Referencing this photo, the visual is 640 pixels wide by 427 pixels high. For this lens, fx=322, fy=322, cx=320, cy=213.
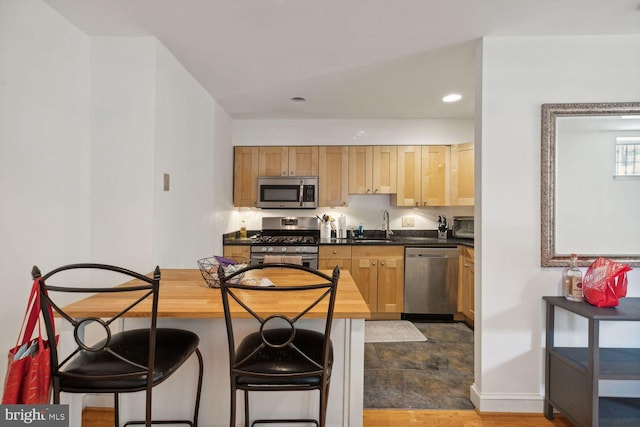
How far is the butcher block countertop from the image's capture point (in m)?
1.30

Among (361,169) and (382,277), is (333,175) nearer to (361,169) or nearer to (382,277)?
(361,169)

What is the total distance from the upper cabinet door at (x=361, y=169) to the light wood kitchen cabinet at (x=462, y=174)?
3.32ft

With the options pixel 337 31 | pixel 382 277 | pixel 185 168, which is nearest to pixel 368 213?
pixel 382 277

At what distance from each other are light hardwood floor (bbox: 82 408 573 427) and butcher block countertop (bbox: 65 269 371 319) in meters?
0.94

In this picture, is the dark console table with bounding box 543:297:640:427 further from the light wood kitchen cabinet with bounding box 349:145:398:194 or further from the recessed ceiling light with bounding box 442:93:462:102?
the light wood kitchen cabinet with bounding box 349:145:398:194

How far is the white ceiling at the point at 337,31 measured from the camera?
1804mm

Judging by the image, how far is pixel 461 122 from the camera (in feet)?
13.3

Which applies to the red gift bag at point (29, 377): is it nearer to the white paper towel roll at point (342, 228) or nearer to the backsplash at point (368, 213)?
the backsplash at point (368, 213)

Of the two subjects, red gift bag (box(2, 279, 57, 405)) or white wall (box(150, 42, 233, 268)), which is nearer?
red gift bag (box(2, 279, 57, 405))

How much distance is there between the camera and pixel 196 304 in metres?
1.40

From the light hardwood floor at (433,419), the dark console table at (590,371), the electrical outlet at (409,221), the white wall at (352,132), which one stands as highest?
the white wall at (352,132)

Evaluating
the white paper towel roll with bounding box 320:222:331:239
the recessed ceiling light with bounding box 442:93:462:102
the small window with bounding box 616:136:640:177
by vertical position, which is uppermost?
the recessed ceiling light with bounding box 442:93:462:102

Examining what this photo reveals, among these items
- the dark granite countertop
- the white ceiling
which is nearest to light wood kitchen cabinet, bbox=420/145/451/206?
the dark granite countertop

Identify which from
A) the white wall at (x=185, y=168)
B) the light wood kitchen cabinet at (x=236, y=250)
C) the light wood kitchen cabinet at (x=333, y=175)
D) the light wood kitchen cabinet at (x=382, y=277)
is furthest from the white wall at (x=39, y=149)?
the light wood kitchen cabinet at (x=382, y=277)
